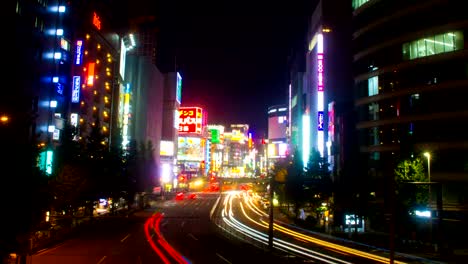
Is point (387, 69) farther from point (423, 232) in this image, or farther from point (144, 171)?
point (144, 171)

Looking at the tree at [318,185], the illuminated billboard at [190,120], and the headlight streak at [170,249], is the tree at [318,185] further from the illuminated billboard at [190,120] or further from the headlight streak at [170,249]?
the illuminated billboard at [190,120]

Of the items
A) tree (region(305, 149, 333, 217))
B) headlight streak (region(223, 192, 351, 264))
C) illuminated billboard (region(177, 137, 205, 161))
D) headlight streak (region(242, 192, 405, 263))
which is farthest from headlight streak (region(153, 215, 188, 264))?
illuminated billboard (region(177, 137, 205, 161))

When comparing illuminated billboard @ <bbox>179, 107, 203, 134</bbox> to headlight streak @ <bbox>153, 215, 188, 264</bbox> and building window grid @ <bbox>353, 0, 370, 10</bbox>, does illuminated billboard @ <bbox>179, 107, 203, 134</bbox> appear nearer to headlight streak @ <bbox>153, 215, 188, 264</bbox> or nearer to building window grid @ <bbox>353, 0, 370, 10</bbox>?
building window grid @ <bbox>353, 0, 370, 10</bbox>

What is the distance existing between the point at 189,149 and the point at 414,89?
123 meters

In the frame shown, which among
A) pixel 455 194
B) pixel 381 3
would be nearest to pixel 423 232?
pixel 455 194

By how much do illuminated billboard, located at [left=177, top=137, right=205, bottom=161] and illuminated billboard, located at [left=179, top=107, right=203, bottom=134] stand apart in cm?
317

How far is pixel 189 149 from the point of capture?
168 meters

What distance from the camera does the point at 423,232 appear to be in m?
36.7

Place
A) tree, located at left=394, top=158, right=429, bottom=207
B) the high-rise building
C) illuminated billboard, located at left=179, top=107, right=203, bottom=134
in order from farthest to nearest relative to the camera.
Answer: illuminated billboard, located at left=179, top=107, right=203, bottom=134 < the high-rise building < tree, located at left=394, top=158, right=429, bottom=207

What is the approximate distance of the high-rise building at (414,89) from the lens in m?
47.9

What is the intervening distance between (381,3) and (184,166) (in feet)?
382

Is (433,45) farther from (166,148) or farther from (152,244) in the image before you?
(166,148)

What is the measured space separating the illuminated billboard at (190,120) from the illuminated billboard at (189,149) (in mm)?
3170

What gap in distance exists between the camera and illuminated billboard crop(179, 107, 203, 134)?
550ft
